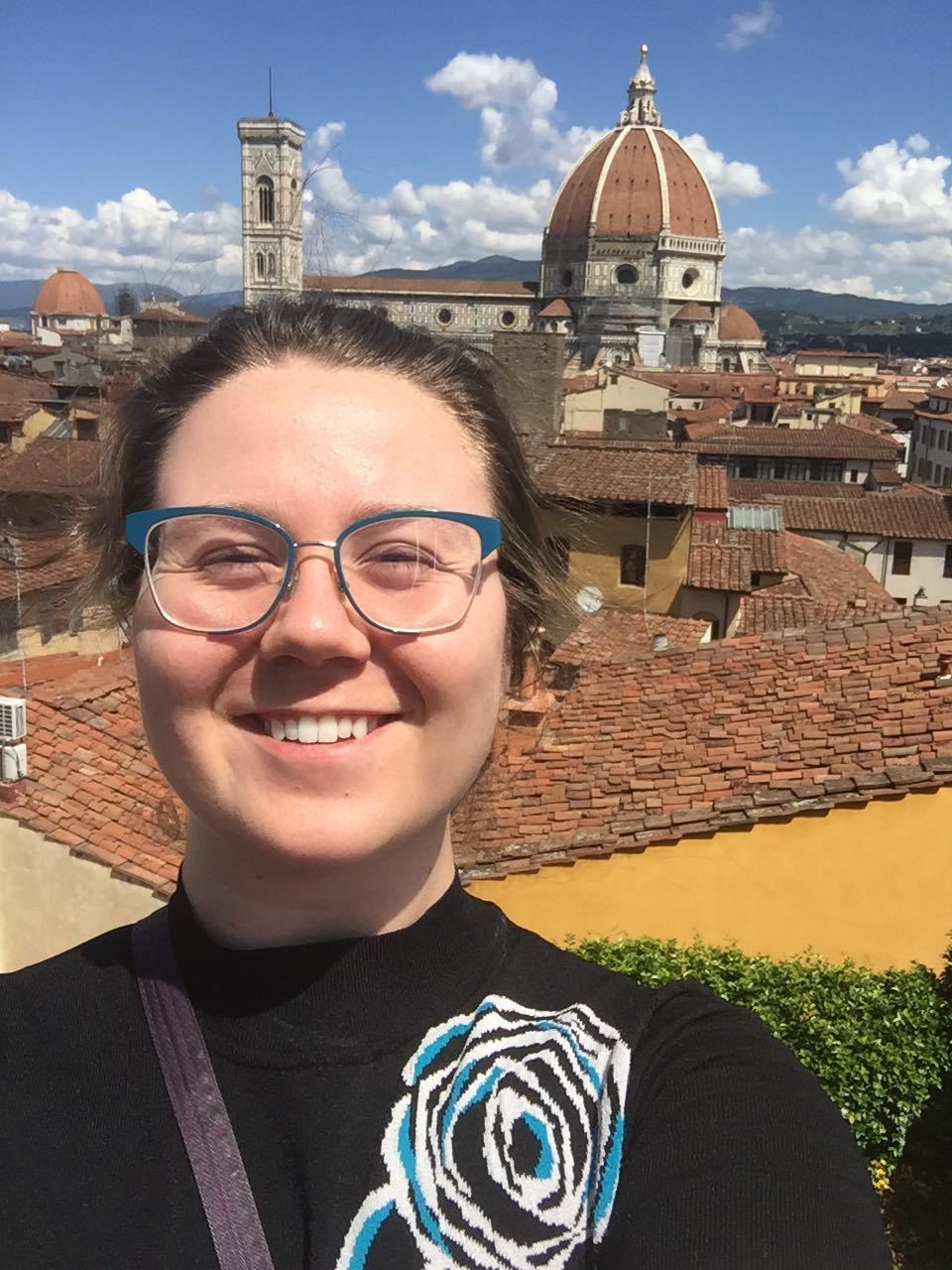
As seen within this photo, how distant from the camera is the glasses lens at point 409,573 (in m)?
1.12

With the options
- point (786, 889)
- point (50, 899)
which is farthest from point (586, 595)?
point (50, 899)

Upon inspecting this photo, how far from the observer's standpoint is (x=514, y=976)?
4.10 ft

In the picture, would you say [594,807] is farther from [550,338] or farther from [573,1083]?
[550,338]

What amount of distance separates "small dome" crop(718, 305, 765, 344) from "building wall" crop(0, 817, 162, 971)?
8680 cm

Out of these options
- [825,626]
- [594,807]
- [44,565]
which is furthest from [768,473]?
[44,565]

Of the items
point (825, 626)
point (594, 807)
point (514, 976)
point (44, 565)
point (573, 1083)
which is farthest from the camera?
point (825, 626)

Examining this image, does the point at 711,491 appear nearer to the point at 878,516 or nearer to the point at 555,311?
the point at 878,516

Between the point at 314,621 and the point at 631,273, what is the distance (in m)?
92.9

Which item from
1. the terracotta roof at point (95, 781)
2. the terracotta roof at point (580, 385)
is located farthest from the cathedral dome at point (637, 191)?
the terracotta roof at point (95, 781)

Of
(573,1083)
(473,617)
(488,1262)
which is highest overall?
(473,617)

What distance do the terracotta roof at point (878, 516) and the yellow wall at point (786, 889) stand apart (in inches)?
761

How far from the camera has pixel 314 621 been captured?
1072 mm

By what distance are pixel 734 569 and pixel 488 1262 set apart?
1363 cm

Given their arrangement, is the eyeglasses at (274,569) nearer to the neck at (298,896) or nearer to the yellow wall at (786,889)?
the neck at (298,896)
